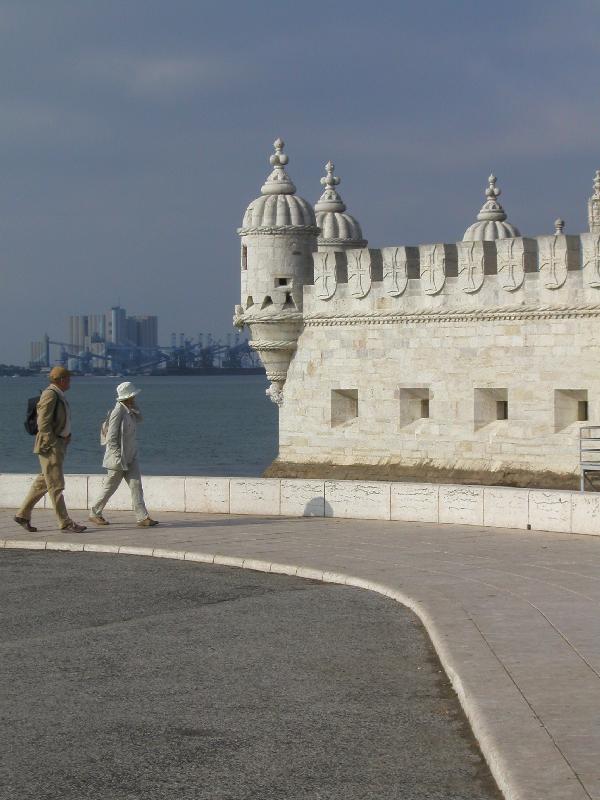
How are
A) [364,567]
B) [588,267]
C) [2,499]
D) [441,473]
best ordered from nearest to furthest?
1. [364,567]
2. [2,499]
3. [588,267]
4. [441,473]

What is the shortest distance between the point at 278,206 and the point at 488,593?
57.4 ft

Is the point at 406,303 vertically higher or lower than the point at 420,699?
higher

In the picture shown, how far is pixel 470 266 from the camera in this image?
23.0 meters

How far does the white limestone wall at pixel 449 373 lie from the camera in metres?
21.8

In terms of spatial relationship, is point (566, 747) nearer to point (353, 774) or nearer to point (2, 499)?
point (353, 774)

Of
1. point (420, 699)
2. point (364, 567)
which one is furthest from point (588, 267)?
point (420, 699)

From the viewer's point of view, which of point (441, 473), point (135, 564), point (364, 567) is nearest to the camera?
point (364, 567)

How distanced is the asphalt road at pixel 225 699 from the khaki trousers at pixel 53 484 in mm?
3334

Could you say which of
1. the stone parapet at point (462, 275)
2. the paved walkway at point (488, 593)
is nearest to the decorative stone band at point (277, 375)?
the stone parapet at point (462, 275)

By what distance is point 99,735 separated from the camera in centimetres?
646

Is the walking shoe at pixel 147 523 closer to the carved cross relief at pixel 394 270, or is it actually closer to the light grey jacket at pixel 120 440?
the light grey jacket at pixel 120 440

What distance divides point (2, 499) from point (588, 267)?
30.5 feet

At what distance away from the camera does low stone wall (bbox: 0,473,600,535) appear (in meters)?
13.3

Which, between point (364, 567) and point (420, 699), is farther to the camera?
point (364, 567)
